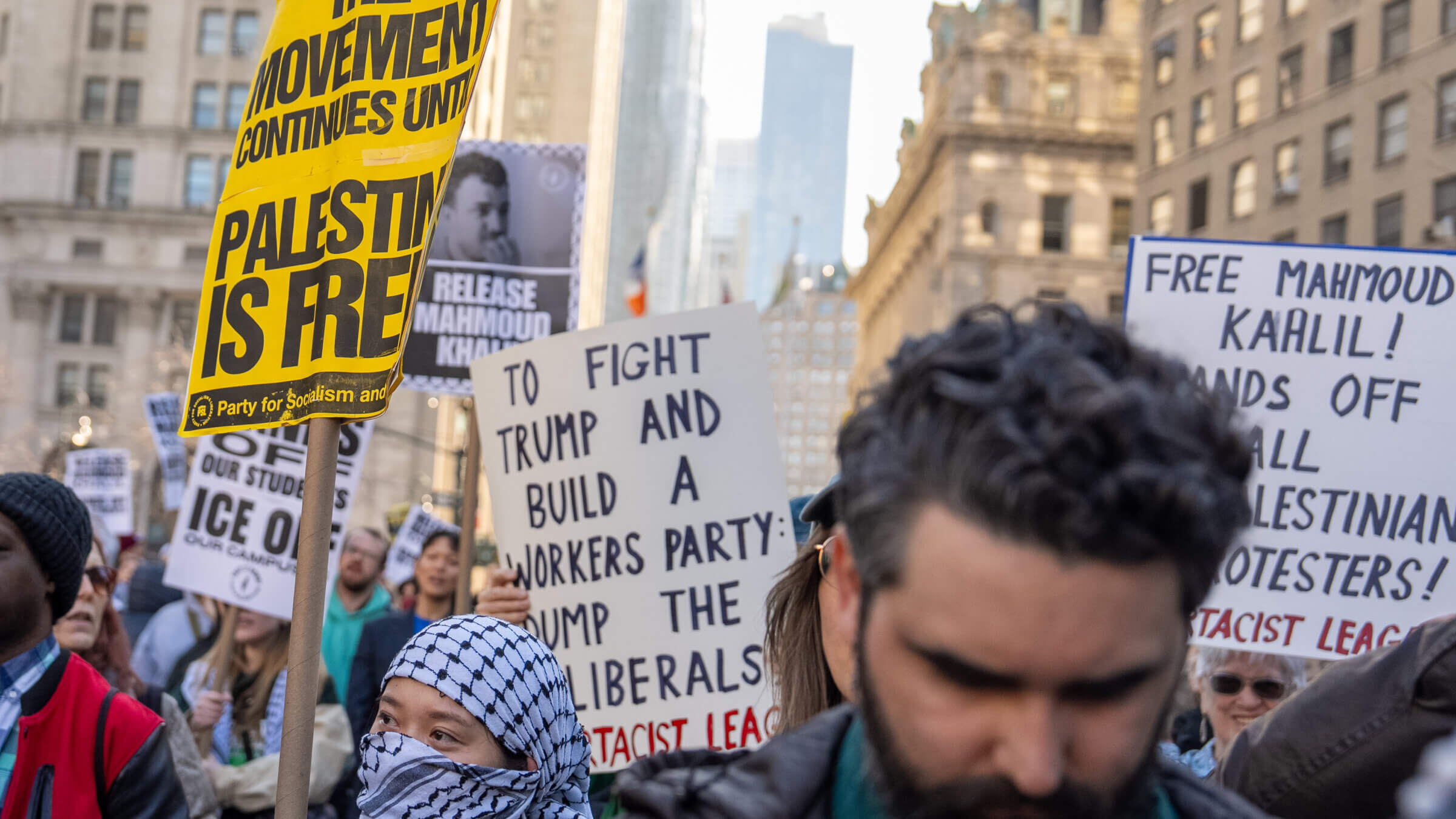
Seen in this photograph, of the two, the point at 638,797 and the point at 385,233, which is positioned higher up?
the point at 385,233

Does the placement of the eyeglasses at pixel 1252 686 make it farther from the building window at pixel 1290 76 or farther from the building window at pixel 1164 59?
the building window at pixel 1164 59

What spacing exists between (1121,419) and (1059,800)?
12.4 inches

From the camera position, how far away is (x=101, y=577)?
14.1ft

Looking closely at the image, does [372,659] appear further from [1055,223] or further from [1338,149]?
[1055,223]

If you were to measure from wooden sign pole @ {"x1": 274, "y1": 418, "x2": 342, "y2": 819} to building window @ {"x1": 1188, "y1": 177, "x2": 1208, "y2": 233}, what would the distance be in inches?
1643

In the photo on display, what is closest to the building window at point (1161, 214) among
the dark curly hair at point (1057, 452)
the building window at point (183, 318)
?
the building window at point (183, 318)

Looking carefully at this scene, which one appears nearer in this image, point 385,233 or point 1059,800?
point 1059,800

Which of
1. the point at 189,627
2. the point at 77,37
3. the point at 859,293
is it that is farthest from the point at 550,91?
the point at 189,627

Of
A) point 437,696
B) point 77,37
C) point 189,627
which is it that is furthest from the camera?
point 77,37

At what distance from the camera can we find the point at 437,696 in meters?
3.07

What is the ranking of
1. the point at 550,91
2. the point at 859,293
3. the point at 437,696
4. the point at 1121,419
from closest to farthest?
the point at 1121,419, the point at 437,696, the point at 550,91, the point at 859,293

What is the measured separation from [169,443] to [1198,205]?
3724cm

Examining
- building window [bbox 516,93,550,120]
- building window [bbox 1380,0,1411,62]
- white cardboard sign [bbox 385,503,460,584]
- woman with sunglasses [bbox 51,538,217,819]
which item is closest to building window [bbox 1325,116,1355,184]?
building window [bbox 1380,0,1411,62]

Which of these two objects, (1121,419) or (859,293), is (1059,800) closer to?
(1121,419)
